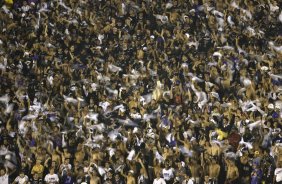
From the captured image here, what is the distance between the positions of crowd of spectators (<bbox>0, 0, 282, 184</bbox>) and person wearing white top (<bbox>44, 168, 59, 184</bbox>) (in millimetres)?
25

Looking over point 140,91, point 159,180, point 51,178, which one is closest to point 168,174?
point 159,180

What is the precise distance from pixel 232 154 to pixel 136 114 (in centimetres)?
344

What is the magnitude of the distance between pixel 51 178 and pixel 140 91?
196 inches

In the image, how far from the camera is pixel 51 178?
A: 13.3m

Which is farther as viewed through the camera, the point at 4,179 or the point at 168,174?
the point at 168,174

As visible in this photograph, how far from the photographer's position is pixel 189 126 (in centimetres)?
1517

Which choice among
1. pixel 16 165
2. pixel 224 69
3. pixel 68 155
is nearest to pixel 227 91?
pixel 224 69

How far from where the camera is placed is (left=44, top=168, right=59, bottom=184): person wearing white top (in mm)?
13328

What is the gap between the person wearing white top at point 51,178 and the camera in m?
13.3

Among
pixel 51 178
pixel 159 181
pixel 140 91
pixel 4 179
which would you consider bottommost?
pixel 4 179

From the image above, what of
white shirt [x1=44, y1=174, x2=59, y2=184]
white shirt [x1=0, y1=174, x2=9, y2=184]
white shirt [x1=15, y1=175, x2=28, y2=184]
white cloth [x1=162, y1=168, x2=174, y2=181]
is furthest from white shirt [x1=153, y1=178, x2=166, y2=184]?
white shirt [x1=0, y1=174, x2=9, y2=184]

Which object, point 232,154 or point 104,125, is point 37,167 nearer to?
point 104,125

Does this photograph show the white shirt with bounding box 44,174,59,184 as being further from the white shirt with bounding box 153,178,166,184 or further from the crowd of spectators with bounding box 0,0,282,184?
the white shirt with bounding box 153,178,166,184

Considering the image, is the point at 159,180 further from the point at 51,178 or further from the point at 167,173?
the point at 51,178
